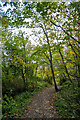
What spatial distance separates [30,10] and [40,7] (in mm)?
486

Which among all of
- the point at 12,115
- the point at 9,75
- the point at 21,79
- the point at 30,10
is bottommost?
the point at 12,115

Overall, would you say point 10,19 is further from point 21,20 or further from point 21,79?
point 21,79

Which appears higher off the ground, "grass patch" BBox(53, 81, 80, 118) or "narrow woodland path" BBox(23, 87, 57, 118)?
"grass patch" BBox(53, 81, 80, 118)

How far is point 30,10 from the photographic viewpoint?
8.14 feet

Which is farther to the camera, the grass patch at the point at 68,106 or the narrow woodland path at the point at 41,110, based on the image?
the narrow woodland path at the point at 41,110

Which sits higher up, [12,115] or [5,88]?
[5,88]

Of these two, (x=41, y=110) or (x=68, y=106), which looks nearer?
(x=68, y=106)

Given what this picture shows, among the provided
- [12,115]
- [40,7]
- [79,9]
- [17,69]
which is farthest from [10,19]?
[17,69]

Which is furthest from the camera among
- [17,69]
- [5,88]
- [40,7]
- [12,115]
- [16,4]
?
[17,69]

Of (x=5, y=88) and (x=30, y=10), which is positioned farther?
(x=5, y=88)

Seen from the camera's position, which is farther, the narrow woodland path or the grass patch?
the narrow woodland path

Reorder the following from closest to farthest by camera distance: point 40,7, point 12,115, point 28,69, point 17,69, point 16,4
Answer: point 40,7 → point 16,4 → point 12,115 → point 17,69 → point 28,69

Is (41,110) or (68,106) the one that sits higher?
(68,106)

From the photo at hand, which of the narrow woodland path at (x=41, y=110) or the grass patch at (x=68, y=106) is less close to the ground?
the grass patch at (x=68, y=106)
